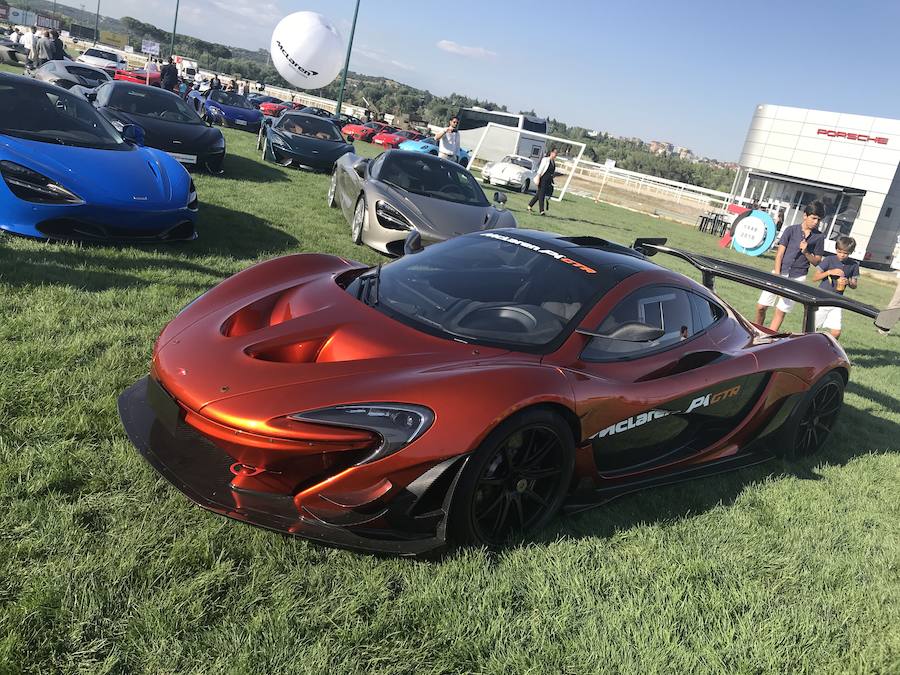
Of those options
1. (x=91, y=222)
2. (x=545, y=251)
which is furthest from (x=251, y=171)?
(x=545, y=251)

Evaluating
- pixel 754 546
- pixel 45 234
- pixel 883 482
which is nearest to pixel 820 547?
pixel 754 546

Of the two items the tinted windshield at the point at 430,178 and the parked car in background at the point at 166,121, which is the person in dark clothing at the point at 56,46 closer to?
the parked car in background at the point at 166,121

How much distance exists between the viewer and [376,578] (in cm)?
247

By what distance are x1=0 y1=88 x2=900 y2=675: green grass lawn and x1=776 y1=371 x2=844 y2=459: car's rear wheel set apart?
12.4 inches

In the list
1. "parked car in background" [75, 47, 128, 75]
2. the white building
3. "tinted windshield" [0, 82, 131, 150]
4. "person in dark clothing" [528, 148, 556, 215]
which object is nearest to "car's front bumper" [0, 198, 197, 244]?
"tinted windshield" [0, 82, 131, 150]

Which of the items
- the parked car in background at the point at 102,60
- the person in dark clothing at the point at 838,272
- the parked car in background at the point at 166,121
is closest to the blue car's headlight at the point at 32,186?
the parked car in background at the point at 166,121

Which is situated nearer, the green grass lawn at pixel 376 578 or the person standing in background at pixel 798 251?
the green grass lawn at pixel 376 578

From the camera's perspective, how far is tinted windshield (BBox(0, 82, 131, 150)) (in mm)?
6012

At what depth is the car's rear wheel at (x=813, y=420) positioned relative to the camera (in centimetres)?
442

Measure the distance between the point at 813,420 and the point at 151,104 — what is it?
1010 cm

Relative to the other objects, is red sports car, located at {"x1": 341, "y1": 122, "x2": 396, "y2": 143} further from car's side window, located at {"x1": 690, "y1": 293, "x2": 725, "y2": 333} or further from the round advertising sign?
car's side window, located at {"x1": 690, "y1": 293, "x2": 725, "y2": 333}

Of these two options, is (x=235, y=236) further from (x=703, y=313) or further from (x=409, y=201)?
(x=703, y=313)

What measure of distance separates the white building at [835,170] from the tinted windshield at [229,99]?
2967 cm

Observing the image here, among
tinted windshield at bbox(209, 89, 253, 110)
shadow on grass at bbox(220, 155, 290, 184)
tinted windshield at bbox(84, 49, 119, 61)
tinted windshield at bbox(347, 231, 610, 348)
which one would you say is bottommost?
shadow on grass at bbox(220, 155, 290, 184)
